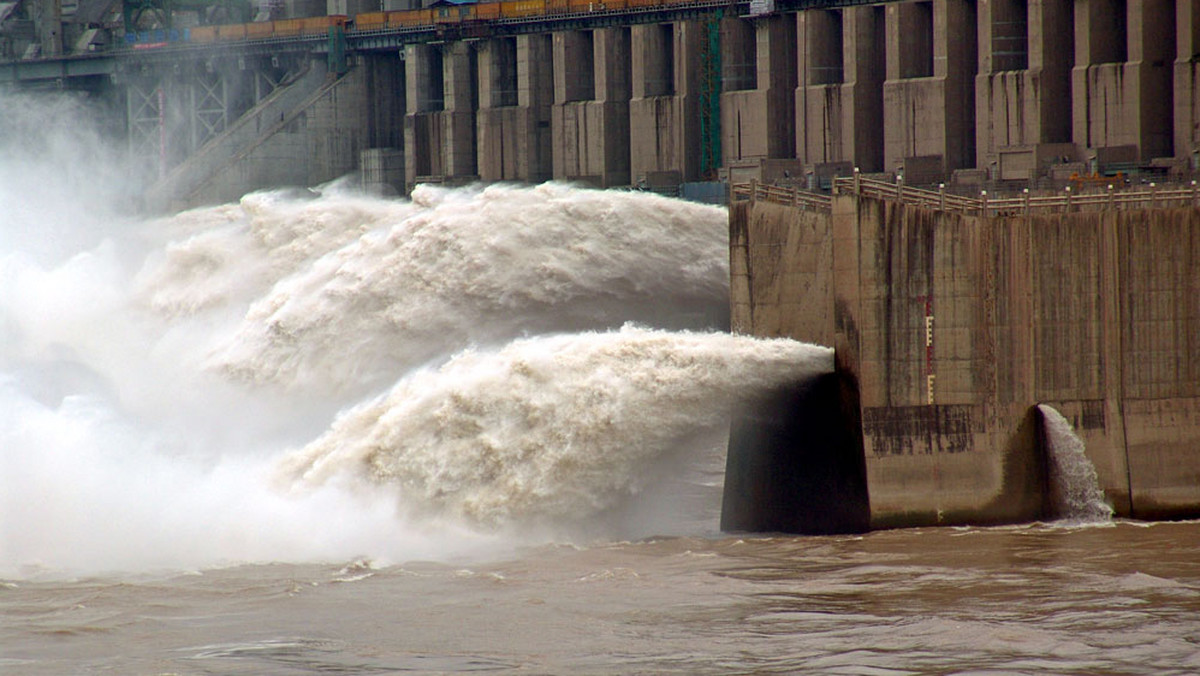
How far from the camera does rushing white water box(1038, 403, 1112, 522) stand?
104 ft

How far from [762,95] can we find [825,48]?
129 inches

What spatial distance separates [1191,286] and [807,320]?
7119 mm


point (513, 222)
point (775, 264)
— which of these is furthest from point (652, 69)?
point (775, 264)

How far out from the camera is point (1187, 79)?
175 ft

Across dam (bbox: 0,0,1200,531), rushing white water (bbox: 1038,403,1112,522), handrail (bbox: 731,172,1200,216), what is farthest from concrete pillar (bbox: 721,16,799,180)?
rushing white water (bbox: 1038,403,1112,522)

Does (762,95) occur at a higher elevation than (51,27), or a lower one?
lower

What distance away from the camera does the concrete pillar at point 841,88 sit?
215ft

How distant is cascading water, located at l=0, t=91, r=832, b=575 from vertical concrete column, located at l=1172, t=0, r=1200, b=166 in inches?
838

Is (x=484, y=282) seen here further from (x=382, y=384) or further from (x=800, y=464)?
(x=800, y=464)

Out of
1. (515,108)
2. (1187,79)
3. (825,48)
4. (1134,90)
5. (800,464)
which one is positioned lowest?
(800,464)

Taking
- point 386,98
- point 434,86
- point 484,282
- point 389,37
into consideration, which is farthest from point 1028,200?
point 386,98

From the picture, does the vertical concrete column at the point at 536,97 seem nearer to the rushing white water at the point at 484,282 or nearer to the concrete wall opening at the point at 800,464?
the rushing white water at the point at 484,282

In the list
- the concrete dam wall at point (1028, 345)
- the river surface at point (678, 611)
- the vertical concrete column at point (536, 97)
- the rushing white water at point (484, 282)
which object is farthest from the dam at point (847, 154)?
the rushing white water at point (484, 282)

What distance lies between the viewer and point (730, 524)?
3403 centimetres
